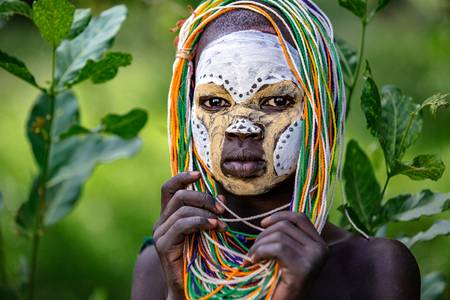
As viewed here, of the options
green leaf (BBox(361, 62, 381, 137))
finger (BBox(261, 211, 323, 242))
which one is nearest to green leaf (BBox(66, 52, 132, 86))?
green leaf (BBox(361, 62, 381, 137))

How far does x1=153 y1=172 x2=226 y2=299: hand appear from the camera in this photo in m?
2.11

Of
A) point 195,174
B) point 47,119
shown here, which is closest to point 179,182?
point 195,174

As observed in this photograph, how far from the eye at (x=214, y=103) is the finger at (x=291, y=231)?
1.09 feet

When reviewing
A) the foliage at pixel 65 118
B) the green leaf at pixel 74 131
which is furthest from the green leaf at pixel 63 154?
the green leaf at pixel 74 131

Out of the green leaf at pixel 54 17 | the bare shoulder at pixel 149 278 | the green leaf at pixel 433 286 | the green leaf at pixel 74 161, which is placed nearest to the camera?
the bare shoulder at pixel 149 278

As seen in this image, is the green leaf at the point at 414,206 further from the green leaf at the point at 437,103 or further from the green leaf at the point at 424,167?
the green leaf at the point at 437,103

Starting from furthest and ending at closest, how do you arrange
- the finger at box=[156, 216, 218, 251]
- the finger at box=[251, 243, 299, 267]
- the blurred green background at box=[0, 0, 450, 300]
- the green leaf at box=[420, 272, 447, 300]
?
the blurred green background at box=[0, 0, 450, 300], the green leaf at box=[420, 272, 447, 300], the finger at box=[156, 216, 218, 251], the finger at box=[251, 243, 299, 267]

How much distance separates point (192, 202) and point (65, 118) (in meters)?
1.04

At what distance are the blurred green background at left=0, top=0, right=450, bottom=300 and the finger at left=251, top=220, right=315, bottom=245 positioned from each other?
74.5 inches

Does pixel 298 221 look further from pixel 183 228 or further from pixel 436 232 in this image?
pixel 436 232

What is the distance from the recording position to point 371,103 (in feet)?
8.10

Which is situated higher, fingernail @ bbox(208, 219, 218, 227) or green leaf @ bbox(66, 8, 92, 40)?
green leaf @ bbox(66, 8, 92, 40)

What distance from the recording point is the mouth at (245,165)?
214 centimetres

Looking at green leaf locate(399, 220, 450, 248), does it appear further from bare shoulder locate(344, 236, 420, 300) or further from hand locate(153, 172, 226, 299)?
hand locate(153, 172, 226, 299)
